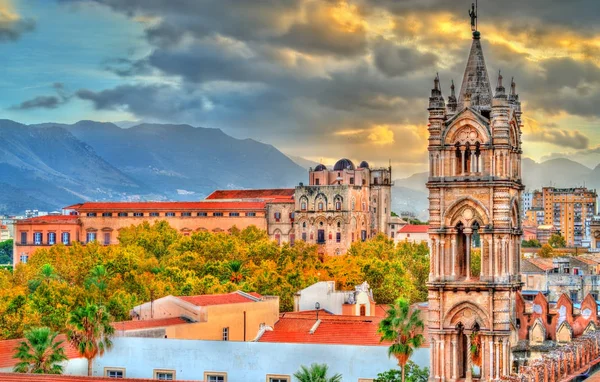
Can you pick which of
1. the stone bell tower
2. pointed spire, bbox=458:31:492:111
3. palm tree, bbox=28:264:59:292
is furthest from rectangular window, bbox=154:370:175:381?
palm tree, bbox=28:264:59:292

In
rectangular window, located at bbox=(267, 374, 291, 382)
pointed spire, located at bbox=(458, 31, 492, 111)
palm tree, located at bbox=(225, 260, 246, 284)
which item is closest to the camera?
pointed spire, located at bbox=(458, 31, 492, 111)

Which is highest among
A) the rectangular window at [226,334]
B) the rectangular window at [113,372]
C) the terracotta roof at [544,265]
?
the terracotta roof at [544,265]

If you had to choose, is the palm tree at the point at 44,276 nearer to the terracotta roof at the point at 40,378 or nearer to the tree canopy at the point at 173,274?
the tree canopy at the point at 173,274

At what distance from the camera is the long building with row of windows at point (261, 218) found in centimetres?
15688

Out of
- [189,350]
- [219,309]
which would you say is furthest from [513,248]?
[219,309]

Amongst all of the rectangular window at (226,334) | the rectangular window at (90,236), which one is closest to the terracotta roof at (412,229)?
the rectangular window at (90,236)

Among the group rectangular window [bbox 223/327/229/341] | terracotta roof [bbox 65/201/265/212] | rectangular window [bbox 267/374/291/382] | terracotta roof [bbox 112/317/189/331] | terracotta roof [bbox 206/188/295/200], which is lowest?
rectangular window [bbox 267/374/291/382]

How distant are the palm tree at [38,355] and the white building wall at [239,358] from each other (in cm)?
358

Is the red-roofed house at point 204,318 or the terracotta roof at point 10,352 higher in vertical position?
the red-roofed house at point 204,318

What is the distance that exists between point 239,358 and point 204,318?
8.22 m

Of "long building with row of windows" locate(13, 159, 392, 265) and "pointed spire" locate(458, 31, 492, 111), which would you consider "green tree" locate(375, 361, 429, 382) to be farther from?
"long building with row of windows" locate(13, 159, 392, 265)

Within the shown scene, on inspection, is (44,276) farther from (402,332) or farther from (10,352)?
(402,332)

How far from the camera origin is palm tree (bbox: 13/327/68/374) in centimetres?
4853

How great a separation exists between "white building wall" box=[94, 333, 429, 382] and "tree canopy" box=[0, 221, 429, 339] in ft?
44.7
